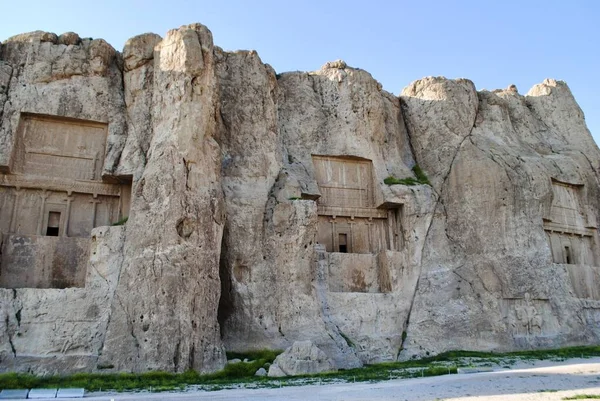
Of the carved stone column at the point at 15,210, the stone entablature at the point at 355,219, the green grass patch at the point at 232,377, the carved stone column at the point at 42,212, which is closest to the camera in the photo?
the green grass patch at the point at 232,377

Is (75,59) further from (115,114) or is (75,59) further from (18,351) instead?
(18,351)

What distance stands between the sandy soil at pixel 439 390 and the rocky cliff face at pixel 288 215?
425 cm

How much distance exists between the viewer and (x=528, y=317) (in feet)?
66.6

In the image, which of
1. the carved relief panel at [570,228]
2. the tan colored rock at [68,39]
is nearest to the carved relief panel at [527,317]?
the carved relief panel at [570,228]

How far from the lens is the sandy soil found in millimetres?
9789

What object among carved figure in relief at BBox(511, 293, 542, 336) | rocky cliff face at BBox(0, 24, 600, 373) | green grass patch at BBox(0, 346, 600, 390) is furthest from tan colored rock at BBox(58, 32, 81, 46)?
carved figure in relief at BBox(511, 293, 542, 336)

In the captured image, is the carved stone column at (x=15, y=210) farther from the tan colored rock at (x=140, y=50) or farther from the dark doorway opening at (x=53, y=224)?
the tan colored rock at (x=140, y=50)

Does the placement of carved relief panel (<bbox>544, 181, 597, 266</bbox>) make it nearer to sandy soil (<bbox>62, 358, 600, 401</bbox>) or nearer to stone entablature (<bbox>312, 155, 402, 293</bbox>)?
stone entablature (<bbox>312, 155, 402, 293</bbox>)

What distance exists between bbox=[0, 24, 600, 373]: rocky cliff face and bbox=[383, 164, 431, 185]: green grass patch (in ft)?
0.24

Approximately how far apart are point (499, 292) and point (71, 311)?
49.5 ft

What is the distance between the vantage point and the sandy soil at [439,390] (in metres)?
9.79

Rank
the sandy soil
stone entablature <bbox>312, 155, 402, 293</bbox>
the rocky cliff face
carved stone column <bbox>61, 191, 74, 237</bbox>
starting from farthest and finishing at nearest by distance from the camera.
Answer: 1. stone entablature <bbox>312, 155, 402, 293</bbox>
2. carved stone column <bbox>61, 191, 74, 237</bbox>
3. the rocky cliff face
4. the sandy soil

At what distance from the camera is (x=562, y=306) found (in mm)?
21031

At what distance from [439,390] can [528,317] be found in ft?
37.2
